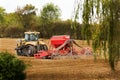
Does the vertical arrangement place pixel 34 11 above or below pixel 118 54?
above

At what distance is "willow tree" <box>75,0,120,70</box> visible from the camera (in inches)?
403

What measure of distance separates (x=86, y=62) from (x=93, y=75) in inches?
186

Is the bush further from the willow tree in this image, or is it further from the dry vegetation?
the willow tree

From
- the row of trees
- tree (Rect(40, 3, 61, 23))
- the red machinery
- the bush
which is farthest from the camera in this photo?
tree (Rect(40, 3, 61, 23))

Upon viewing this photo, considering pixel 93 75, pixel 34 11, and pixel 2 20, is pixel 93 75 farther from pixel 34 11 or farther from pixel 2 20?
pixel 2 20

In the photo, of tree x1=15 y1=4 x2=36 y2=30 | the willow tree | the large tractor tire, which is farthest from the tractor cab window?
tree x1=15 y1=4 x2=36 y2=30

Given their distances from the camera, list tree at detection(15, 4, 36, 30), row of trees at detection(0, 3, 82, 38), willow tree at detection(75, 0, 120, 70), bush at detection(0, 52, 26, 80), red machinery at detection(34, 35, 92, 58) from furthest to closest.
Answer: tree at detection(15, 4, 36, 30) → row of trees at detection(0, 3, 82, 38) → red machinery at detection(34, 35, 92, 58) → bush at detection(0, 52, 26, 80) → willow tree at detection(75, 0, 120, 70)

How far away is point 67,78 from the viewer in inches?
609

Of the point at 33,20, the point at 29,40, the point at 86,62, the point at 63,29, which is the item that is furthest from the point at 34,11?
the point at 86,62

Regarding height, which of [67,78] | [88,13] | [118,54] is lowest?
[67,78]

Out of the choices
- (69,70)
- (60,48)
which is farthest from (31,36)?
(69,70)

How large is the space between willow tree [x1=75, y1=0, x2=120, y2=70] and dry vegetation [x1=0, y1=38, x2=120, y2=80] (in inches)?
128

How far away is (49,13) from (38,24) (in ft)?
21.4

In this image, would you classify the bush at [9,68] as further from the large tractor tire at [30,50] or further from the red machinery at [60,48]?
the large tractor tire at [30,50]
